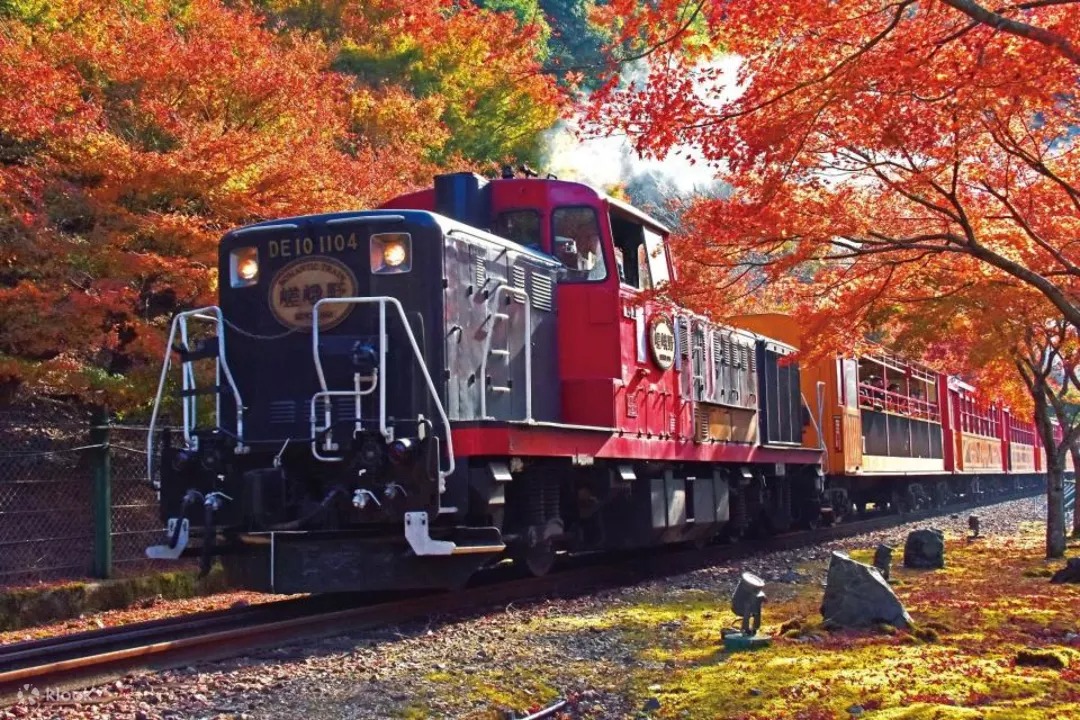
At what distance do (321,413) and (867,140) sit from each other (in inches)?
223

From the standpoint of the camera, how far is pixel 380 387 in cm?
843

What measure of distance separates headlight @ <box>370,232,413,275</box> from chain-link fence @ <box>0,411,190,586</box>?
3.93 m

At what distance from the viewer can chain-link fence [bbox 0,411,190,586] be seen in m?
11.8

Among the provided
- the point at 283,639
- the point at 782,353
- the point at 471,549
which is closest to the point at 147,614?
the point at 283,639

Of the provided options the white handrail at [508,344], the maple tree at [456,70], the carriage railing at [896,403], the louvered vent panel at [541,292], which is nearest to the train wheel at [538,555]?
the white handrail at [508,344]

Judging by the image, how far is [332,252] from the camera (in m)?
9.25

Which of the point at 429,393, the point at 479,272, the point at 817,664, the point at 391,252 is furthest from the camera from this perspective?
the point at 479,272

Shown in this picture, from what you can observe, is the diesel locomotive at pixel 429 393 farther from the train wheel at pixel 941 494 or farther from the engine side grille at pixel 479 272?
the train wheel at pixel 941 494

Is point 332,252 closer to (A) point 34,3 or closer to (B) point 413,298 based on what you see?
(B) point 413,298

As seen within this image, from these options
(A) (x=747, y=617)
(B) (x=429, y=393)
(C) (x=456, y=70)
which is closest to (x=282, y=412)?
(B) (x=429, y=393)

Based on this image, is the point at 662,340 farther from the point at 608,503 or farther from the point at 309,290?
the point at 309,290

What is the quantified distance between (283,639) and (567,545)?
14.0 feet

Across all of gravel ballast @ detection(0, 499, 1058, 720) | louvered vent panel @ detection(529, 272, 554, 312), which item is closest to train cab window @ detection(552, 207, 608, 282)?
louvered vent panel @ detection(529, 272, 554, 312)

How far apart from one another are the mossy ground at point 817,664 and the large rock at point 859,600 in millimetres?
153
